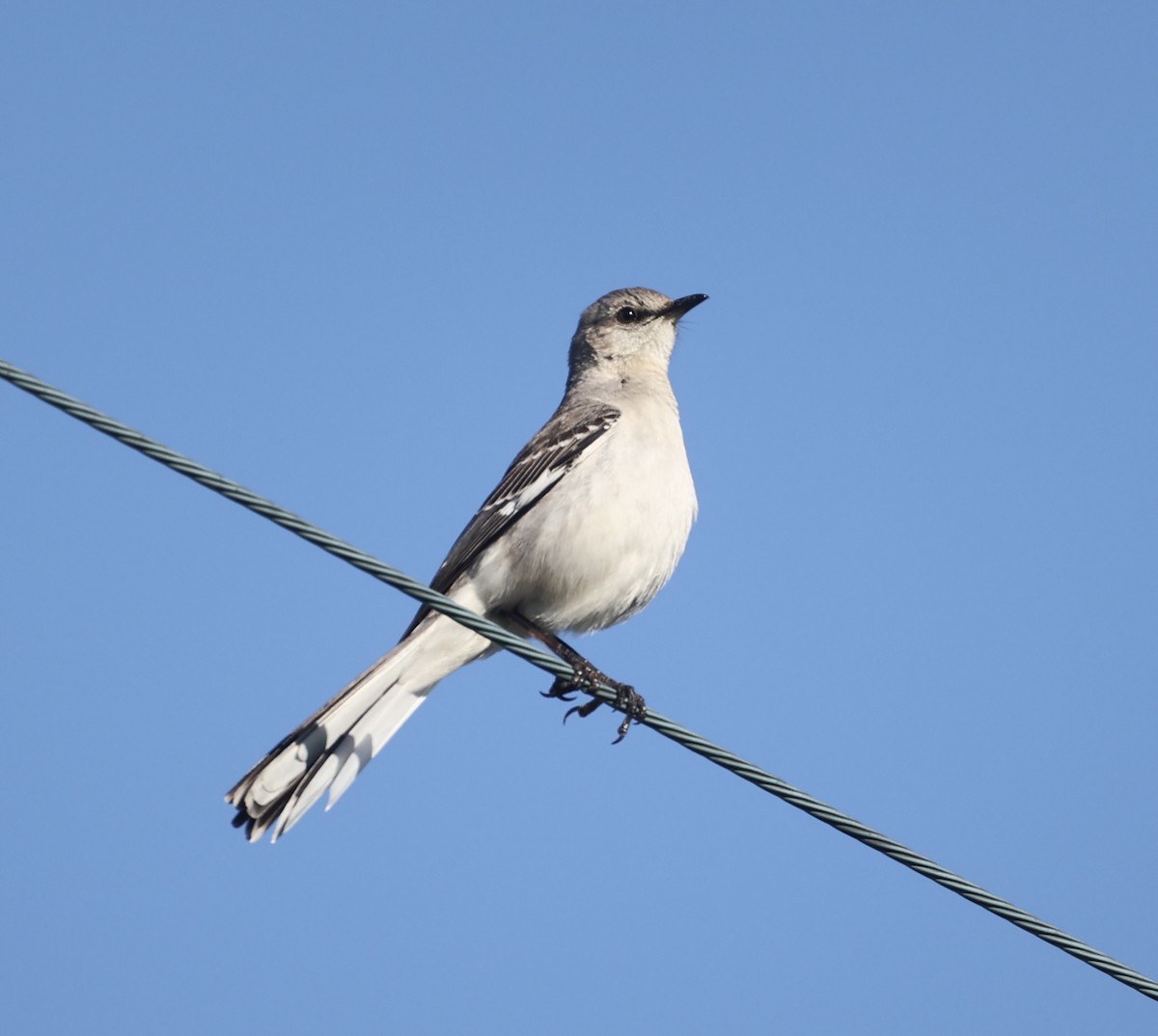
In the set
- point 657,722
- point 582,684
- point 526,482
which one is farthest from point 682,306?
point 657,722

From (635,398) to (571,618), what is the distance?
1330 millimetres

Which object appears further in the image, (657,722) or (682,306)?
(682,306)

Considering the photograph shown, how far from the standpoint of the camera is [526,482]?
6.30 metres

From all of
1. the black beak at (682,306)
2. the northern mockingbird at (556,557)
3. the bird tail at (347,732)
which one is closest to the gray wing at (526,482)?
the northern mockingbird at (556,557)

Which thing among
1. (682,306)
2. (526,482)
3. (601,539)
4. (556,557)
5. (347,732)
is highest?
(682,306)

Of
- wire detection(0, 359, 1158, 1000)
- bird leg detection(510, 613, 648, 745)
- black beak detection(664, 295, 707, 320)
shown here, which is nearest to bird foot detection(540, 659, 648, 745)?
bird leg detection(510, 613, 648, 745)

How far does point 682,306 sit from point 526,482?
6.64 ft

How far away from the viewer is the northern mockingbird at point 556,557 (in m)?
5.62

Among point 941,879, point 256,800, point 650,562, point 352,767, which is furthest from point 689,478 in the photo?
point 941,879

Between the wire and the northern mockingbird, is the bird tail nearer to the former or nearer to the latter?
the northern mockingbird

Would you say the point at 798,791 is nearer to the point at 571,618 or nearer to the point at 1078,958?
the point at 1078,958

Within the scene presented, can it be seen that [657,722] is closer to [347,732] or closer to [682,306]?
[347,732]

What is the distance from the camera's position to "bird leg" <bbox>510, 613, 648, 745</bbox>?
18.1 ft

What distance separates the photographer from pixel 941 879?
3520 mm
